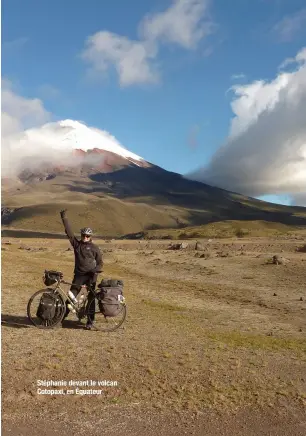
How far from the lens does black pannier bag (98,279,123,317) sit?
38.8 feet

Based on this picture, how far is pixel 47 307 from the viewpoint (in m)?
11.7

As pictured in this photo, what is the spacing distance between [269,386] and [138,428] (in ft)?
9.85

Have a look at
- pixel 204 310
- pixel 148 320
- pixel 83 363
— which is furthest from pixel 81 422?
pixel 204 310

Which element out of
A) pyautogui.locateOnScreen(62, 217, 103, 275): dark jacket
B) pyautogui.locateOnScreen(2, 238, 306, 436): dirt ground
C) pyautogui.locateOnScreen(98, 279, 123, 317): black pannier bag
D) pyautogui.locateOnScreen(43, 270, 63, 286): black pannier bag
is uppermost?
pyautogui.locateOnScreen(62, 217, 103, 275): dark jacket

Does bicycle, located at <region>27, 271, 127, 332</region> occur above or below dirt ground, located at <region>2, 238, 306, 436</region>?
above

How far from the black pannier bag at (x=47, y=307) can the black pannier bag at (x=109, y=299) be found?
123cm

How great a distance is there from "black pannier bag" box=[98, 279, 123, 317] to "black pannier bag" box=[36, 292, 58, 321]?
4.04ft

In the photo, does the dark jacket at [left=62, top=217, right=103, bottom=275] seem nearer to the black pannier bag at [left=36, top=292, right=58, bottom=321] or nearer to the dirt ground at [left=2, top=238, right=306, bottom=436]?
the black pannier bag at [left=36, top=292, right=58, bottom=321]

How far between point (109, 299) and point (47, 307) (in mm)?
1667

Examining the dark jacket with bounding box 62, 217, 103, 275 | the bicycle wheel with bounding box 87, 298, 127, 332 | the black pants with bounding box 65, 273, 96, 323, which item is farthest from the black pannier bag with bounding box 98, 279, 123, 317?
the dark jacket with bounding box 62, 217, 103, 275

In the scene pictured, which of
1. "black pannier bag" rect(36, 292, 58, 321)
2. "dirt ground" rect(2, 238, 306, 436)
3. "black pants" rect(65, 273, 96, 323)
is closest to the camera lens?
"dirt ground" rect(2, 238, 306, 436)

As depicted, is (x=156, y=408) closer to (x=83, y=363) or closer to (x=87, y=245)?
(x=83, y=363)

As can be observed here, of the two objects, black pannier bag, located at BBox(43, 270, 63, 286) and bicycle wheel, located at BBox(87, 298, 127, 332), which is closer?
black pannier bag, located at BBox(43, 270, 63, 286)

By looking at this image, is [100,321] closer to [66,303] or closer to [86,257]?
[66,303]
